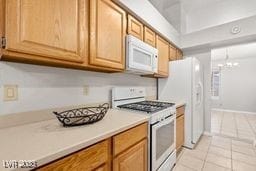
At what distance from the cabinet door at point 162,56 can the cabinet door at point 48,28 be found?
1.53 m

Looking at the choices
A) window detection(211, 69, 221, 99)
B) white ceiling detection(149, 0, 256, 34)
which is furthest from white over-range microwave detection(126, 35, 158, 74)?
window detection(211, 69, 221, 99)

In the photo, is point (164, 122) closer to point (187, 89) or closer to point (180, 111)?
point (180, 111)

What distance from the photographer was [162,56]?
261 cm

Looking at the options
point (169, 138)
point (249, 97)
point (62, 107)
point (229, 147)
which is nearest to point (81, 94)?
point (62, 107)

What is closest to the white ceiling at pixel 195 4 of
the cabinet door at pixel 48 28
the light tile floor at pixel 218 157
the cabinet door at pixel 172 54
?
the cabinet door at pixel 172 54

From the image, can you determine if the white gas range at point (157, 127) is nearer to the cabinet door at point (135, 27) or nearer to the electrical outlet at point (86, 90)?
the electrical outlet at point (86, 90)

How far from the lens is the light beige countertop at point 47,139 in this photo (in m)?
0.65

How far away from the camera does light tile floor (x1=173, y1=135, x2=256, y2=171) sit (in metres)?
2.02

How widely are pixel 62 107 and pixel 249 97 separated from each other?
22.7 ft

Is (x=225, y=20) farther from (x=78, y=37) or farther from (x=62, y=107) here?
(x=62, y=107)

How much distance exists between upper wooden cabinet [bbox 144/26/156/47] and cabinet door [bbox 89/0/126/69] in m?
0.51

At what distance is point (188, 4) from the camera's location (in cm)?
329

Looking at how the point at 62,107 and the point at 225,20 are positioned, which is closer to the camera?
the point at 62,107

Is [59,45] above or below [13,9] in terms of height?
below
